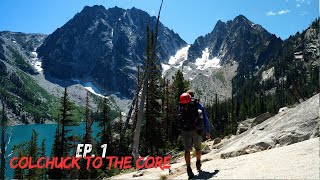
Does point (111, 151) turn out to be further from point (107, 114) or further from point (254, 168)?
point (254, 168)

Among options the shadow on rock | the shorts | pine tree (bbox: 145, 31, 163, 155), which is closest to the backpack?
the shorts

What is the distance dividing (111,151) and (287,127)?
42721mm

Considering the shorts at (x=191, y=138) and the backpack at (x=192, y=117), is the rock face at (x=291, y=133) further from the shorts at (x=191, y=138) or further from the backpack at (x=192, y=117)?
the backpack at (x=192, y=117)

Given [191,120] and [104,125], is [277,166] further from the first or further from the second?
[104,125]

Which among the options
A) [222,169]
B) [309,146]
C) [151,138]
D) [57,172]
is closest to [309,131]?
[309,146]

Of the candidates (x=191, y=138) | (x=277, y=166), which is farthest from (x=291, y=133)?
(x=191, y=138)

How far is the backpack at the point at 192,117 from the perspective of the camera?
1024cm

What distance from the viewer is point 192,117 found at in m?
10.3

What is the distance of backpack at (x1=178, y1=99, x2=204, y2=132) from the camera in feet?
33.6

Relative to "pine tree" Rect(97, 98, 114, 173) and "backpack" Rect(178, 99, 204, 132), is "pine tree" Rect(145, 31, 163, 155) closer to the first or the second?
"pine tree" Rect(97, 98, 114, 173)

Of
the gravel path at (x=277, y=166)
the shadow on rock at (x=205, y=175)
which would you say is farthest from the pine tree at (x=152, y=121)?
the shadow on rock at (x=205, y=175)

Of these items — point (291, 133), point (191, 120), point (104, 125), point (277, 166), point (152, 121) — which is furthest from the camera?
point (104, 125)

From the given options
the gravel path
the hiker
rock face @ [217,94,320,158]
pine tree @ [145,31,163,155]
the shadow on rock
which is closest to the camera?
the gravel path

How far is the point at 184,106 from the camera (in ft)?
33.9
